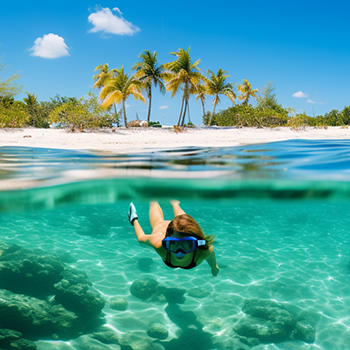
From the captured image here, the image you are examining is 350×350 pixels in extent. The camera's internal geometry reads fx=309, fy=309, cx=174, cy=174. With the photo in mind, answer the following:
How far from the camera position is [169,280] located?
1234 cm

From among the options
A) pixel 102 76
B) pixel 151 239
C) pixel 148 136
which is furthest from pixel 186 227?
pixel 102 76

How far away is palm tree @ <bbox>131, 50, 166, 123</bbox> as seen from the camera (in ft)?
127

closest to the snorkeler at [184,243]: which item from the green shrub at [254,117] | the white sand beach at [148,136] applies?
the white sand beach at [148,136]

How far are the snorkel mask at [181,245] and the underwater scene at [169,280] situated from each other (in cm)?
473

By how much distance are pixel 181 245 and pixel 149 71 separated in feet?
124

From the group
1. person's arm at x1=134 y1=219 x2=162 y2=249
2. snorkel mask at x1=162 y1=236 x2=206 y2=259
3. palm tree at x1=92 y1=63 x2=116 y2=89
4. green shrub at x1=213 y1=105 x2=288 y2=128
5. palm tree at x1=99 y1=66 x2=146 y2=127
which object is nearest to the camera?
snorkel mask at x1=162 y1=236 x2=206 y2=259

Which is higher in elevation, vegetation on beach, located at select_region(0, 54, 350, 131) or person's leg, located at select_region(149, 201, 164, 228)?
vegetation on beach, located at select_region(0, 54, 350, 131)

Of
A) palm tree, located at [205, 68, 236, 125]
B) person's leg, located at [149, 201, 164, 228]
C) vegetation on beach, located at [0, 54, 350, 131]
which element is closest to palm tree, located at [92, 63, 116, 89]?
vegetation on beach, located at [0, 54, 350, 131]

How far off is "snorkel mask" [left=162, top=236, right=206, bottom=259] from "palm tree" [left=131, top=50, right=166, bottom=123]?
35.1m

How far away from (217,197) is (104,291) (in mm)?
5311

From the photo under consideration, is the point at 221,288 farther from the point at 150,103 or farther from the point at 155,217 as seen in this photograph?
the point at 150,103

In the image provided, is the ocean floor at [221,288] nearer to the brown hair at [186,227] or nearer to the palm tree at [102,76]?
the brown hair at [186,227]

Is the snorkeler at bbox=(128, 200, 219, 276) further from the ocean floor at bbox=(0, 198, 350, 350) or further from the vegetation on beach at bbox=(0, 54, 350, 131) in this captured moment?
the vegetation on beach at bbox=(0, 54, 350, 131)

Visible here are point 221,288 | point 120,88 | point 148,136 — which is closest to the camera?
point 221,288
